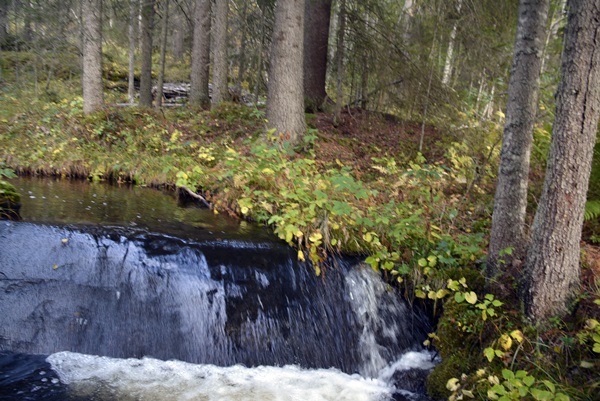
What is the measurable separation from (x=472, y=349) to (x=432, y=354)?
23.5 inches

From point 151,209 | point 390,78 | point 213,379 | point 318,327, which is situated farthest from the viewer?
point 390,78

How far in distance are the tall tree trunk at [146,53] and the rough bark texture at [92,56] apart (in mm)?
2140

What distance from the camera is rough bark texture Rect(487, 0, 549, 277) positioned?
169 inches

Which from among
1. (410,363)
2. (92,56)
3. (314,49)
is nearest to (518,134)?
(410,363)

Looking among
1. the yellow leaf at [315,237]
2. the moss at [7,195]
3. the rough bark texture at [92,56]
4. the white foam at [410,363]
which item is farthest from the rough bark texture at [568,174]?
the rough bark texture at [92,56]

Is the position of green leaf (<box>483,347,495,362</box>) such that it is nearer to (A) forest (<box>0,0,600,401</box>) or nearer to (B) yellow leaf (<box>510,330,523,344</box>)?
(A) forest (<box>0,0,600,401</box>)

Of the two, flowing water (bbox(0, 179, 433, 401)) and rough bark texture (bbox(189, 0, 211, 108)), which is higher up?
rough bark texture (bbox(189, 0, 211, 108))

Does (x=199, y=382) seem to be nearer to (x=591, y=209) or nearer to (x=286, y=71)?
(x=591, y=209)

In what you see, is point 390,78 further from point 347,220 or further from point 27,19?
point 27,19

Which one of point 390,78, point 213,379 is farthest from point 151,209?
point 390,78

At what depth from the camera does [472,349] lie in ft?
14.1

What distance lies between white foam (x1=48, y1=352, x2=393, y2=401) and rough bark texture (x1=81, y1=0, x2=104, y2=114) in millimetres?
8305

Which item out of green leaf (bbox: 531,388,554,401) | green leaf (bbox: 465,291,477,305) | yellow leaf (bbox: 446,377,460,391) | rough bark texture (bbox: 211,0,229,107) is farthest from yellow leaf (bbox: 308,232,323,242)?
rough bark texture (bbox: 211,0,229,107)

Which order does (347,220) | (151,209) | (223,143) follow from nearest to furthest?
(347,220)
(151,209)
(223,143)
